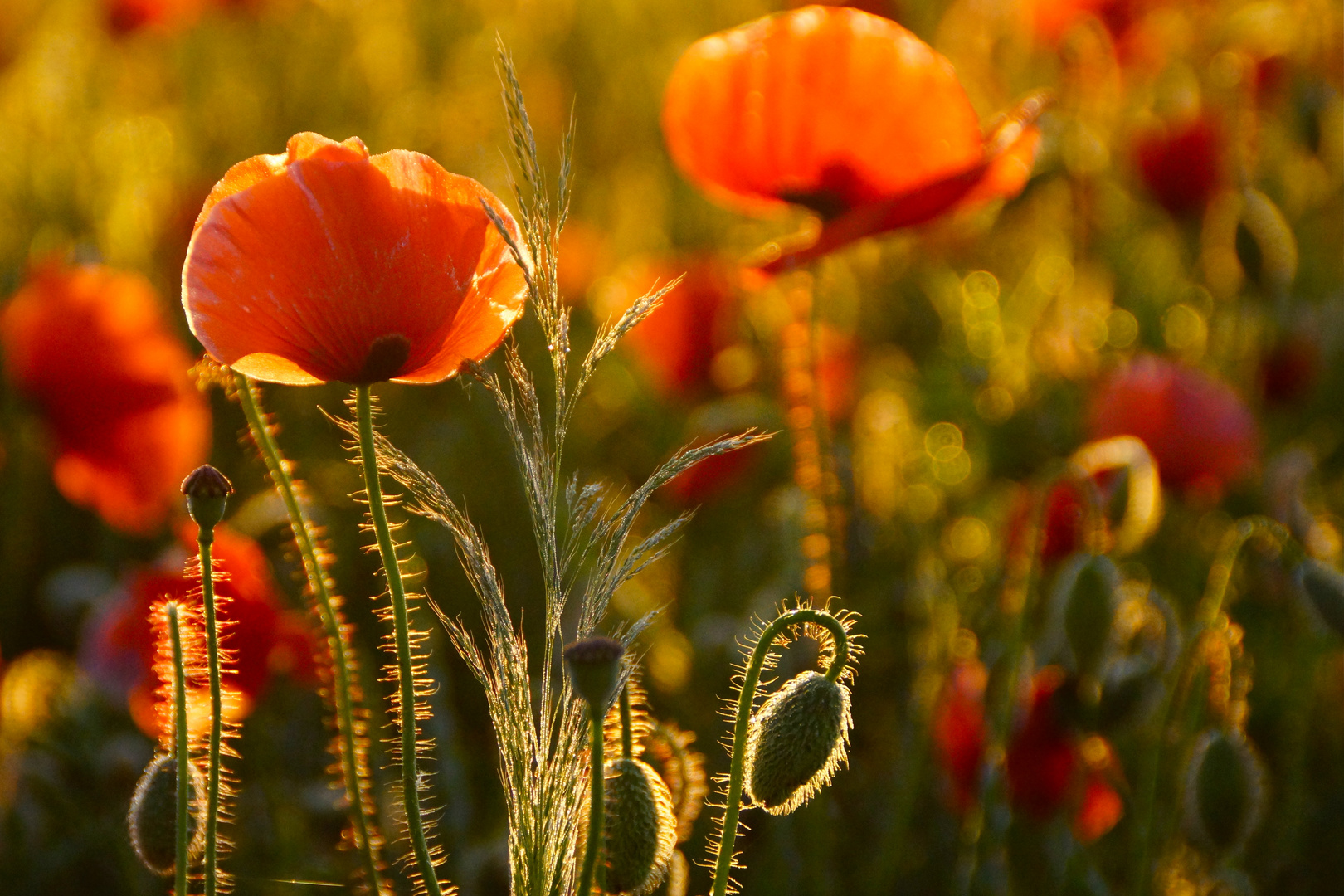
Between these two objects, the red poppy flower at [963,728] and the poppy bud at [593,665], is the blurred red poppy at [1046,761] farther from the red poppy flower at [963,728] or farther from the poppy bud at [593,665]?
the poppy bud at [593,665]

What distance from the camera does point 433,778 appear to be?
55.7 inches

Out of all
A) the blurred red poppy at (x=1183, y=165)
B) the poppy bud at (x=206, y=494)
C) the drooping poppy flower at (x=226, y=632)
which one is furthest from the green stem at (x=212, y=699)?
the blurred red poppy at (x=1183, y=165)

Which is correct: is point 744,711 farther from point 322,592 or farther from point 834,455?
point 834,455

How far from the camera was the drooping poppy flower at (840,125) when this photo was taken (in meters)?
1.16

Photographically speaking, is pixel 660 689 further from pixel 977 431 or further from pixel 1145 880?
pixel 977 431

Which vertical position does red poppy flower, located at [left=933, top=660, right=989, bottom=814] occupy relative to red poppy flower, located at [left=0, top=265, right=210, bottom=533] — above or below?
below

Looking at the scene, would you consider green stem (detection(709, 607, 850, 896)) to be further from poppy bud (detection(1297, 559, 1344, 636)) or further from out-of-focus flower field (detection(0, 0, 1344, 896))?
poppy bud (detection(1297, 559, 1344, 636))

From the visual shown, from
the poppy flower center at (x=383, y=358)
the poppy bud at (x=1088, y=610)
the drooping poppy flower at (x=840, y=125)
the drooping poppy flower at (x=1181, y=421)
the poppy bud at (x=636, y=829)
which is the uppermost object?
the drooping poppy flower at (x=840, y=125)

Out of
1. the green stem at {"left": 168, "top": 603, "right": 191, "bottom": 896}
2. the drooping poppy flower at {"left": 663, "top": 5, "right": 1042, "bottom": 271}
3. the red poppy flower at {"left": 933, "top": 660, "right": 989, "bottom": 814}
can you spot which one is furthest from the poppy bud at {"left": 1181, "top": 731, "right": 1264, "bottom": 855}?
the green stem at {"left": 168, "top": 603, "right": 191, "bottom": 896}

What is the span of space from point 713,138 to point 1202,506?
0.94m

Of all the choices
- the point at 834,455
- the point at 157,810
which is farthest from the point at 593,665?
the point at 834,455

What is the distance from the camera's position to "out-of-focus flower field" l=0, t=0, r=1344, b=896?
1.23 metres

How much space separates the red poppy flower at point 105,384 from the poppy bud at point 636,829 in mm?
1006

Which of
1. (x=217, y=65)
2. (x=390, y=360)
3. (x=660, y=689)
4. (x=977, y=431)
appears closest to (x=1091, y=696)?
(x=660, y=689)
